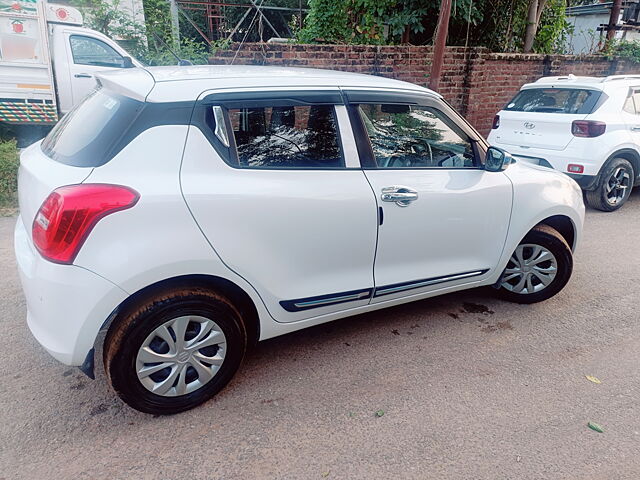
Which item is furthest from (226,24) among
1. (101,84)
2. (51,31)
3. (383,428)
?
(383,428)

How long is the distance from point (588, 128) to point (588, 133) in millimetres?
61

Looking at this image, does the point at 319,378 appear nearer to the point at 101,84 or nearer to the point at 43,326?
the point at 43,326

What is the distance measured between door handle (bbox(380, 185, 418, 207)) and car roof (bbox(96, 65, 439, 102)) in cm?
64

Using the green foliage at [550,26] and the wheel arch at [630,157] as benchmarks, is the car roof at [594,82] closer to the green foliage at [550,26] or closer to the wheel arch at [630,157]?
the wheel arch at [630,157]

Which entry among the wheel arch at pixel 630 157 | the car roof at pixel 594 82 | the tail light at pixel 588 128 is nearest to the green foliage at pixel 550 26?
the car roof at pixel 594 82

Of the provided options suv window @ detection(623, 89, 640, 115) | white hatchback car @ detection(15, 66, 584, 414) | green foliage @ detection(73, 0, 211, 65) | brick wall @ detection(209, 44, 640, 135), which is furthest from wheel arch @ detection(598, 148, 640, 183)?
green foliage @ detection(73, 0, 211, 65)

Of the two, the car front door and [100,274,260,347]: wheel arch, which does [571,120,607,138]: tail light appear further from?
[100,274,260,347]: wheel arch

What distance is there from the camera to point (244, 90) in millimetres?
2584

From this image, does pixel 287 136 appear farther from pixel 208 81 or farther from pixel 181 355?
pixel 181 355

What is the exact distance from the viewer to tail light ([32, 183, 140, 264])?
2.17 m

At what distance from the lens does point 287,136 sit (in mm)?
2777

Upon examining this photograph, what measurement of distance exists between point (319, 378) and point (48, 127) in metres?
7.74

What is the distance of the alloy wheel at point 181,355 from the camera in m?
2.44

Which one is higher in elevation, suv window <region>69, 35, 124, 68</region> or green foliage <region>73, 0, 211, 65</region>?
green foliage <region>73, 0, 211, 65</region>
